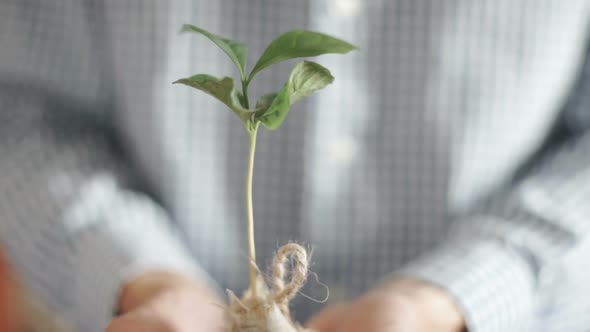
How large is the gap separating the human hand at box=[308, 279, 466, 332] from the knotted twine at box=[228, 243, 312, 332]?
48 millimetres

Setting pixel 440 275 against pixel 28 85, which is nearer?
pixel 440 275

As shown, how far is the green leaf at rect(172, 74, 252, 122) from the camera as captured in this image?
0.26 meters

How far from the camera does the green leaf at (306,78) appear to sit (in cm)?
27

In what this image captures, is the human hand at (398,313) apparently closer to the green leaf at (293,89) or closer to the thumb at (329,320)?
the thumb at (329,320)

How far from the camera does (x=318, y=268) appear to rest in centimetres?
54

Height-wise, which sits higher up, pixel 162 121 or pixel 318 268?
pixel 162 121

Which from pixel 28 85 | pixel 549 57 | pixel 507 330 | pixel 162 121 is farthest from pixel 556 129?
pixel 28 85

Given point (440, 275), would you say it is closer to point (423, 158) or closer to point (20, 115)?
point (423, 158)

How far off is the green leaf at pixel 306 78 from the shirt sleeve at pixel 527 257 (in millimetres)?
203

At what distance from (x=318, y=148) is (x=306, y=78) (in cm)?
24

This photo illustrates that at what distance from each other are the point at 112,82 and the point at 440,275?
0.29 m

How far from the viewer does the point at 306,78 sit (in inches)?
10.7

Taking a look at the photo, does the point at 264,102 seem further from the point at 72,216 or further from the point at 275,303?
the point at 72,216

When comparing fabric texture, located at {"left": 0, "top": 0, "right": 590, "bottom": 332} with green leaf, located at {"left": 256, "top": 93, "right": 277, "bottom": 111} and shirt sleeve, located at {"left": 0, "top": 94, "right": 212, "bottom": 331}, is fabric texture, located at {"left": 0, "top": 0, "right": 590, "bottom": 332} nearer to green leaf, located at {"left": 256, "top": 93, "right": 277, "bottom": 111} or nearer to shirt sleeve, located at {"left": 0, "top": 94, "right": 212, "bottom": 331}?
shirt sleeve, located at {"left": 0, "top": 94, "right": 212, "bottom": 331}
